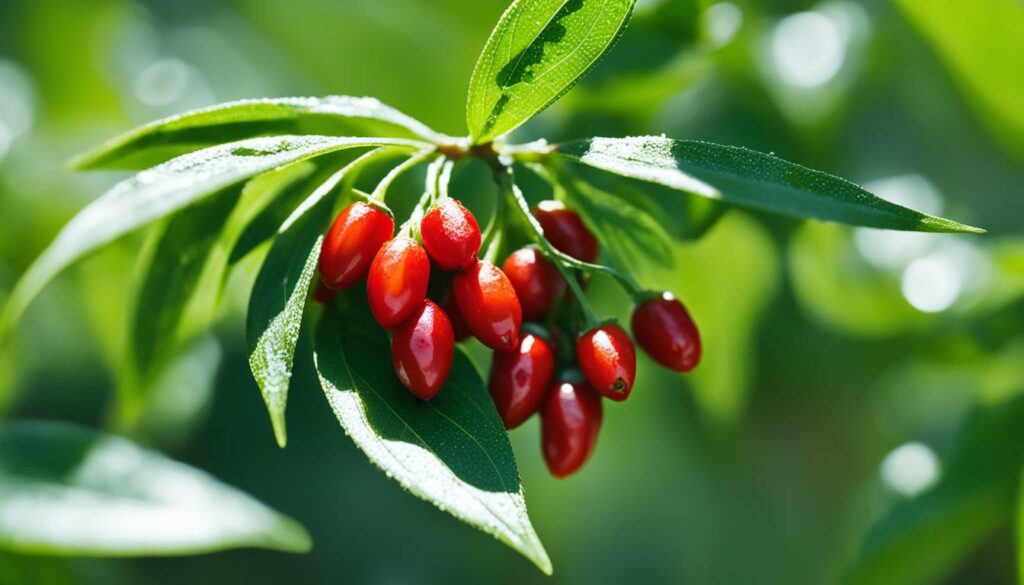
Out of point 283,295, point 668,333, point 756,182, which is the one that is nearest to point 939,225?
point 756,182

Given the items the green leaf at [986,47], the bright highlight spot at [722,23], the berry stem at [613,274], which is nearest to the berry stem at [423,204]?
the berry stem at [613,274]

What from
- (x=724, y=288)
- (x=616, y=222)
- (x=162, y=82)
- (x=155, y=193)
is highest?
(x=162, y=82)

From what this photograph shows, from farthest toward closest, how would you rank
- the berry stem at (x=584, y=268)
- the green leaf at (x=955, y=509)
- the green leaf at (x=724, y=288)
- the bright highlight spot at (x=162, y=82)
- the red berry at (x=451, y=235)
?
the bright highlight spot at (x=162, y=82)
the green leaf at (x=955, y=509)
the green leaf at (x=724, y=288)
the berry stem at (x=584, y=268)
the red berry at (x=451, y=235)

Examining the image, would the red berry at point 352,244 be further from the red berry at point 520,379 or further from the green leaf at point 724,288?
the green leaf at point 724,288

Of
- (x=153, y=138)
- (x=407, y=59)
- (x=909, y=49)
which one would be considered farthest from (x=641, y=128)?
(x=153, y=138)

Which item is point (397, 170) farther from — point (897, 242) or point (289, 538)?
point (897, 242)

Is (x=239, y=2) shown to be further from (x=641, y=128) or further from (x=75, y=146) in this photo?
(x=641, y=128)
